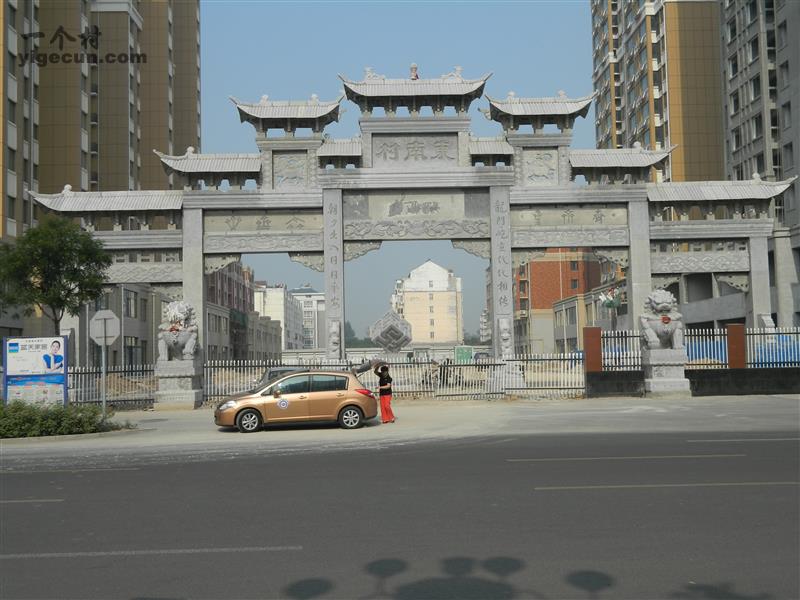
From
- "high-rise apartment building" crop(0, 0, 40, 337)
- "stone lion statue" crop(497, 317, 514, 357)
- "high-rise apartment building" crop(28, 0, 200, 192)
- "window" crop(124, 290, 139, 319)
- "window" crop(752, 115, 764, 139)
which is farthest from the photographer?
"window" crop(124, 290, 139, 319)

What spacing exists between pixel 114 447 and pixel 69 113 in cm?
4028

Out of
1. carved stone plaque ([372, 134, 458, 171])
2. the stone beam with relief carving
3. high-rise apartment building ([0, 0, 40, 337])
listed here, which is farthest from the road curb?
high-rise apartment building ([0, 0, 40, 337])

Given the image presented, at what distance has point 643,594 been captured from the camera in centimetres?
538

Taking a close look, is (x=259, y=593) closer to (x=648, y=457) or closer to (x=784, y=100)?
(x=648, y=457)

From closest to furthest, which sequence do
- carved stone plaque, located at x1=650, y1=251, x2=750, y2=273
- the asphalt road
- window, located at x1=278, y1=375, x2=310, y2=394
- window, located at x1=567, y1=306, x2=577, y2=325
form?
the asphalt road
window, located at x1=278, y1=375, x2=310, y2=394
carved stone plaque, located at x1=650, y1=251, x2=750, y2=273
window, located at x1=567, y1=306, x2=577, y2=325

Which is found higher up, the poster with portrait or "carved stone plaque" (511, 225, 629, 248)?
"carved stone plaque" (511, 225, 629, 248)

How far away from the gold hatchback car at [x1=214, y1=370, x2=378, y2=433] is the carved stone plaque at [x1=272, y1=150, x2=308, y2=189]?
14.2 meters

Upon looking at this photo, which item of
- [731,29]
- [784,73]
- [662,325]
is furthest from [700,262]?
[731,29]

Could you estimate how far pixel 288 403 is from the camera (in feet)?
57.4

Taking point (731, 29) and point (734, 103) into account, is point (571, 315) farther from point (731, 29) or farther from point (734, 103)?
point (731, 29)

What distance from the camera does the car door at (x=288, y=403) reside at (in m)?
17.5

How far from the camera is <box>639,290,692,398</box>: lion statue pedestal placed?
25.3m

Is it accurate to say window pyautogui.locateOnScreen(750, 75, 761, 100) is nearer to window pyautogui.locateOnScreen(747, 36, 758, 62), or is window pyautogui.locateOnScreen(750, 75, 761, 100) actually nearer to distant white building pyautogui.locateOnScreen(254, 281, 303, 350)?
window pyautogui.locateOnScreen(747, 36, 758, 62)

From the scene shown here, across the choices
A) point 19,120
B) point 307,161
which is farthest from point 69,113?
point 307,161
